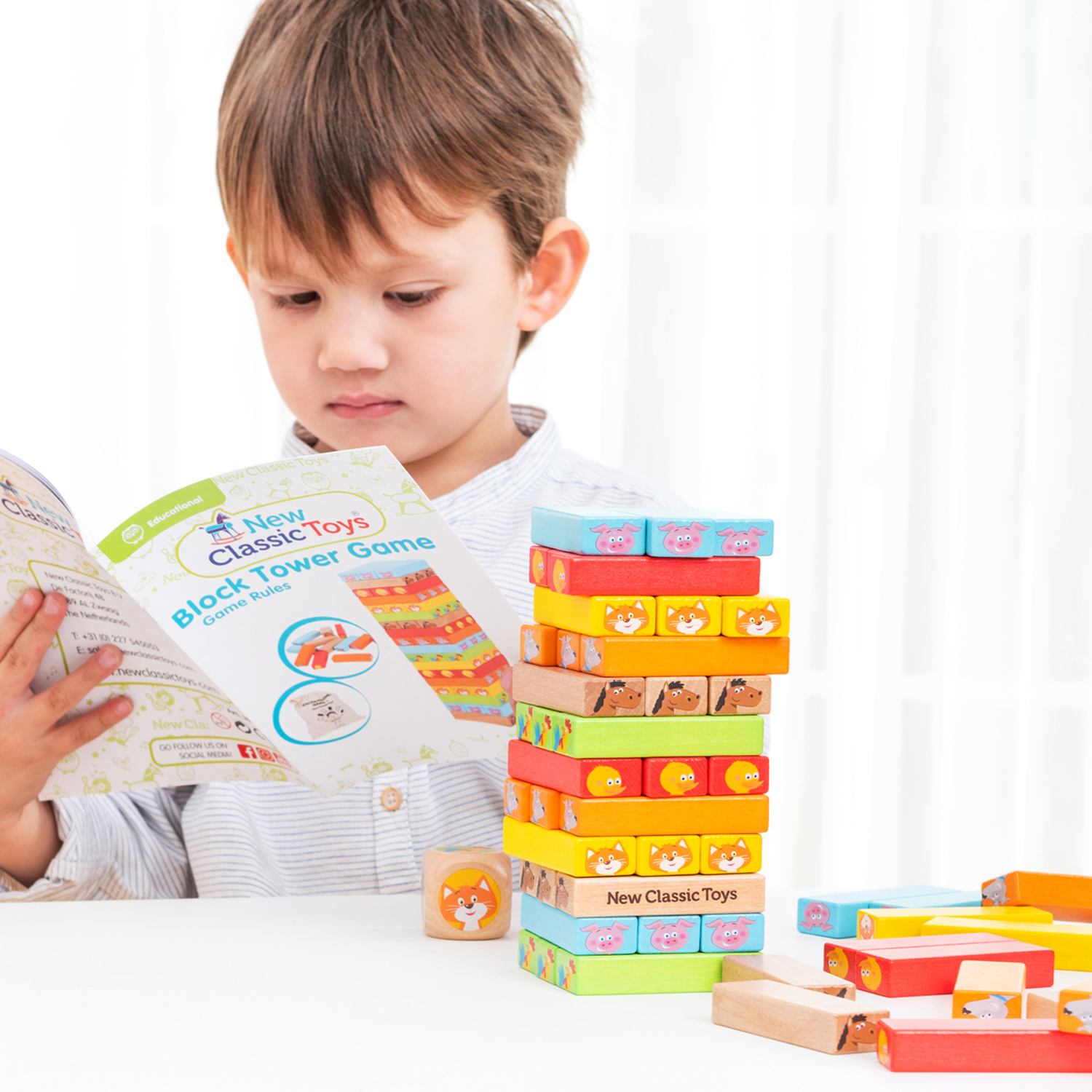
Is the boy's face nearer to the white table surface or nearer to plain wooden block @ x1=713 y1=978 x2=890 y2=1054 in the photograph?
the white table surface

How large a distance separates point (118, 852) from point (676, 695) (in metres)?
0.48

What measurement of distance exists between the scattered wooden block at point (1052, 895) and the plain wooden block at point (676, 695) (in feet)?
0.67

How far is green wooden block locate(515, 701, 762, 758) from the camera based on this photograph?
20.2 inches

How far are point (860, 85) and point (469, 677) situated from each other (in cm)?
117

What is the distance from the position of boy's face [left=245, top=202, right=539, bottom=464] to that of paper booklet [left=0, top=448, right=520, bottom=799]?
0.27 m

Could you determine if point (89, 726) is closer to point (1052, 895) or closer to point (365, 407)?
point (365, 407)

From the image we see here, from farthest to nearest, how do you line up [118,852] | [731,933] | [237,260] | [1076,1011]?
[237,260], [118,852], [731,933], [1076,1011]

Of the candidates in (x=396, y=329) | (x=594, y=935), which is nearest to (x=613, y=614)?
(x=594, y=935)

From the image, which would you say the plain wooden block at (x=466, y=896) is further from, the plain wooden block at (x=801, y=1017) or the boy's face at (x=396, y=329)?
the boy's face at (x=396, y=329)

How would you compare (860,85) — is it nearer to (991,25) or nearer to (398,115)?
(991,25)

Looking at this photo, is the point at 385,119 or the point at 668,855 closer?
the point at 668,855

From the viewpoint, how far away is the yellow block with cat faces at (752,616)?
532 mm

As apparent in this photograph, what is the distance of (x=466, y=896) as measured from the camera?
1.94 feet

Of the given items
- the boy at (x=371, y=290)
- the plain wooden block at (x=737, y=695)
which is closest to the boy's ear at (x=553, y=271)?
the boy at (x=371, y=290)
